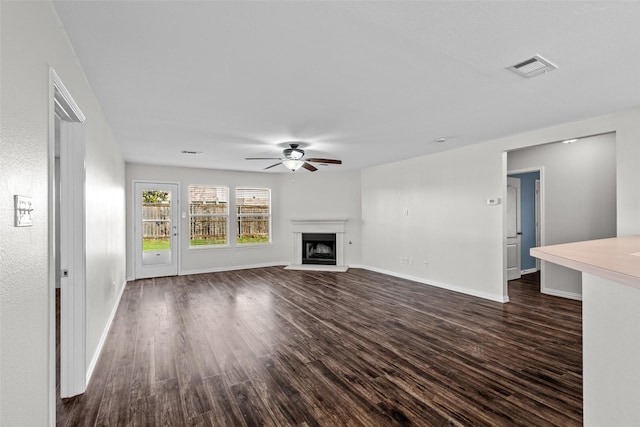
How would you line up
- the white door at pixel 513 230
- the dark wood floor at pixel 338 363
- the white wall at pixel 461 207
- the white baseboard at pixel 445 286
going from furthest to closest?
1. the white door at pixel 513 230
2. the white baseboard at pixel 445 286
3. the white wall at pixel 461 207
4. the dark wood floor at pixel 338 363

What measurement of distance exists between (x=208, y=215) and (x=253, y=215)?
1.15 m

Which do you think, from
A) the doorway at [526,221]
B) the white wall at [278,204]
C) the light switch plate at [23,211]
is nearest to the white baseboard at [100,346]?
the light switch plate at [23,211]

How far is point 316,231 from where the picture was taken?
309 inches

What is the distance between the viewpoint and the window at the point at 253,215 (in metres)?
7.72

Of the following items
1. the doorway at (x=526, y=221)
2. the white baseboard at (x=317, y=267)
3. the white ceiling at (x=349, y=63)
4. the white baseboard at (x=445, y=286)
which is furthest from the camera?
the white baseboard at (x=317, y=267)

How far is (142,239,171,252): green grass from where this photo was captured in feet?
21.5

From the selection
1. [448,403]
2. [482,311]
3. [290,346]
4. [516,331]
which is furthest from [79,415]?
[482,311]

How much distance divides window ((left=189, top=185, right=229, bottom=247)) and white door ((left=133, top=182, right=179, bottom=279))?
0.37 meters

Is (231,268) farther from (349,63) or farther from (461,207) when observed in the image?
(349,63)

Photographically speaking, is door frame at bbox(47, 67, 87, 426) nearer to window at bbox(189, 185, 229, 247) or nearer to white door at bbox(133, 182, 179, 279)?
white door at bbox(133, 182, 179, 279)

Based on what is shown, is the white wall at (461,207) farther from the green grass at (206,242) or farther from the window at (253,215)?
the green grass at (206,242)

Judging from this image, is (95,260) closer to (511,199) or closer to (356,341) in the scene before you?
(356,341)

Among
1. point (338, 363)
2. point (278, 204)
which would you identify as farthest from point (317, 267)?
point (338, 363)

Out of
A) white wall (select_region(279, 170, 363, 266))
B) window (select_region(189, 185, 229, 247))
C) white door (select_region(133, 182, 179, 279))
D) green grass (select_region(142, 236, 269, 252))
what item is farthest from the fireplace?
white door (select_region(133, 182, 179, 279))
